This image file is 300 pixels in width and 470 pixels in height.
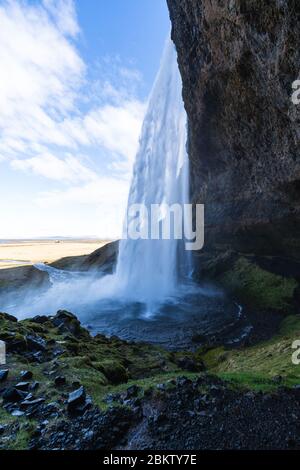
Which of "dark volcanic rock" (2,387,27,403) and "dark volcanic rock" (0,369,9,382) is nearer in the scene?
"dark volcanic rock" (2,387,27,403)

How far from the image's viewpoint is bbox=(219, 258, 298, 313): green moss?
2900 centimetres

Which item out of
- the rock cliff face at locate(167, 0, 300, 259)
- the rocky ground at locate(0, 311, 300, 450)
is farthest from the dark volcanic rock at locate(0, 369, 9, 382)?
the rock cliff face at locate(167, 0, 300, 259)

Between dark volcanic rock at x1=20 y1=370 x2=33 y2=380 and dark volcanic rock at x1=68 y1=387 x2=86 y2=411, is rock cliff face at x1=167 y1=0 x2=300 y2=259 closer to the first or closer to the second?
dark volcanic rock at x1=68 y1=387 x2=86 y2=411

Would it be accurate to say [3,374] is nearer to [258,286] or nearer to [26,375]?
[26,375]

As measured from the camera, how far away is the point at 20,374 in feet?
36.4

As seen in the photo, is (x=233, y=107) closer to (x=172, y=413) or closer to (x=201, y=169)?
(x=201, y=169)

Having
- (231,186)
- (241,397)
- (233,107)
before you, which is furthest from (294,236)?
(241,397)

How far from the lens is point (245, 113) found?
71.9 feet

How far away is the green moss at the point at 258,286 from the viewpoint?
2900 centimetres

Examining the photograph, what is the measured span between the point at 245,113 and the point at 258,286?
63.5 feet

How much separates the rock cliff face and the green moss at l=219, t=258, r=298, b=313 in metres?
2.86

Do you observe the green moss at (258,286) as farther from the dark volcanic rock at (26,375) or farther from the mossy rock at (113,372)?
the dark volcanic rock at (26,375)

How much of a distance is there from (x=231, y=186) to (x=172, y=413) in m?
25.3

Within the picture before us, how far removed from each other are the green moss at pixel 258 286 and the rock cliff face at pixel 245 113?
9.39 feet
